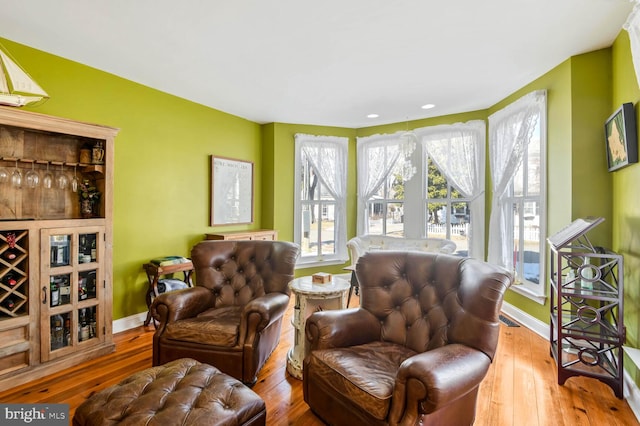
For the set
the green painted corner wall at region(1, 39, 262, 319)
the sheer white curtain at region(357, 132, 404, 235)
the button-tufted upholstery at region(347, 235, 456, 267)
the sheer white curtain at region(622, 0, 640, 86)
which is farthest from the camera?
the sheer white curtain at region(357, 132, 404, 235)

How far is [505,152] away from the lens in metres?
3.78

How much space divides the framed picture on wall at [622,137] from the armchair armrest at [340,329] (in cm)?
215

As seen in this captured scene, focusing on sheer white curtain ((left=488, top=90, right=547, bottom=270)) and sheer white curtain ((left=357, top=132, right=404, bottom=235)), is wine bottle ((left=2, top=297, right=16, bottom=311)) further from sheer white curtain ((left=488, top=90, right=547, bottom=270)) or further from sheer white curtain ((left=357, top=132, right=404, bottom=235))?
sheer white curtain ((left=488, top=90, right=547, bottom=270))

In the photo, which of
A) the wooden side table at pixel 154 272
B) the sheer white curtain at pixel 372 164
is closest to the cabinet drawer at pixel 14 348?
the wooden side table at pixel 154 272

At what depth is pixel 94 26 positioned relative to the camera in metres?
2.34

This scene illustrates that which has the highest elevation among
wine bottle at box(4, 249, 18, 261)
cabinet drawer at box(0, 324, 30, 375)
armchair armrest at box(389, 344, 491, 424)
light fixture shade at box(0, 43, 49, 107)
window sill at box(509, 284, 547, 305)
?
light fixture shade at box(0, 43, 49, 107)

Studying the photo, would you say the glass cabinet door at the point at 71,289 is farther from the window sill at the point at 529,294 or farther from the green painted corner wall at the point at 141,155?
the window sill at the point at 529,294

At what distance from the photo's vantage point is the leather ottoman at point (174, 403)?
4.40ft

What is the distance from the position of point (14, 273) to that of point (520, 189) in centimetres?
490

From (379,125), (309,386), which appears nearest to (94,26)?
(309,386)

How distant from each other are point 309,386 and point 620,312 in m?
2.16

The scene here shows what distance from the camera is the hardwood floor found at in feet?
6.60

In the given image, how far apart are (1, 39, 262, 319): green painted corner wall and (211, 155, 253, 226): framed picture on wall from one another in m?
0.11

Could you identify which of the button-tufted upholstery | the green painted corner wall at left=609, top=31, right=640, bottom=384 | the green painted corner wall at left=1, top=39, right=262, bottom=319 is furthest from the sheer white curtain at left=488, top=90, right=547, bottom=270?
the green painted corner wall at left=1, top=39, right=262, bottom=319
